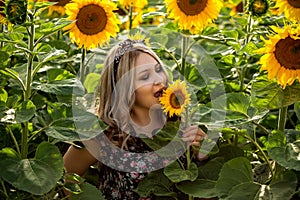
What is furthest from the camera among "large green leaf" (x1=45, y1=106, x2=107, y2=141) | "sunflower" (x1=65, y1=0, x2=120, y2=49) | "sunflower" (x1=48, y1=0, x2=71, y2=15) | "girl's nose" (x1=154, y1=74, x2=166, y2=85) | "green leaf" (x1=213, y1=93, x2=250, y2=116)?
"sunflower" (x1=48, y1=0, x2=71, y2=15)

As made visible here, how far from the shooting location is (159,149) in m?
2.43

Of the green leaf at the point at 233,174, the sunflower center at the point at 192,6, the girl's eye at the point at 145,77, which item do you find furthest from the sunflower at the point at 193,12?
the green leaf at the point at 233,174

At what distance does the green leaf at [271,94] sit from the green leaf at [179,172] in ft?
0.93

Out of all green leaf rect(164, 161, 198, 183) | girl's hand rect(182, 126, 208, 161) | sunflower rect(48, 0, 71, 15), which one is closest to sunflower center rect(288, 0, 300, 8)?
girl's hand rect(182, 126, 208, 161)

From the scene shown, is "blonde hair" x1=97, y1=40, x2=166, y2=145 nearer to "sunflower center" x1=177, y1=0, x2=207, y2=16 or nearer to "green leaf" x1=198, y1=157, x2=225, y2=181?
"sunflower center" x1=177, y1=0, x2=207, y2=16

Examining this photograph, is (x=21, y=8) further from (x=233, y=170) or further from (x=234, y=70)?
(x=234, y=70)

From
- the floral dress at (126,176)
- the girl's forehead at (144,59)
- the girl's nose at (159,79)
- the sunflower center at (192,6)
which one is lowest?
the floral dress at (126,176)

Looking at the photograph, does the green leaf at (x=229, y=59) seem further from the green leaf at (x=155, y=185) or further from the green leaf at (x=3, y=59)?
the green leaf at (x=3, y=59)

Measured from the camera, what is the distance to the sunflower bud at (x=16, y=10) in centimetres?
225

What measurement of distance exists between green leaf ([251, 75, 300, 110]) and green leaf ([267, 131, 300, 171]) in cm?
9

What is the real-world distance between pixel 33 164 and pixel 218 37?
0.93m

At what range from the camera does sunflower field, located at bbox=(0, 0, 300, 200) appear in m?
2.26

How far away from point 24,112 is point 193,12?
2.42ft

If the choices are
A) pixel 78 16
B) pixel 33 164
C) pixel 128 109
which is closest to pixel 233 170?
pixel 128 109
